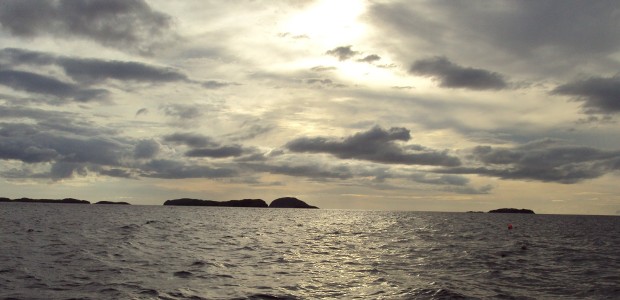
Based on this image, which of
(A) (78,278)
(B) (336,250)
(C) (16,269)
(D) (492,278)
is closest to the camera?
(A) (78,278)

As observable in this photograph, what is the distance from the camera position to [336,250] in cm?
4966

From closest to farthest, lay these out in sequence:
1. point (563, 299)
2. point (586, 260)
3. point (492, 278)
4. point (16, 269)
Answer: point (563, 299), point (16, 269), point (492, 278), point (586, 260)

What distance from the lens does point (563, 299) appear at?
86.4ft

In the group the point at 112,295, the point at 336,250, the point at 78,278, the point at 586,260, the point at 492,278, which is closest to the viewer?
the point at 112,295

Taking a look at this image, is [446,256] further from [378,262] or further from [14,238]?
[14,238]

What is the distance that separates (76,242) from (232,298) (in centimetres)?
3383

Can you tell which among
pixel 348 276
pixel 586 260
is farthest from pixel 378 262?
pixel 586 260

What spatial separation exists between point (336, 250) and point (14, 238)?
3662cm

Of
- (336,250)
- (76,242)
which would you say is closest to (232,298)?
(336,250)

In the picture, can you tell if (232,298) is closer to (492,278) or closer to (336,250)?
(492,278)

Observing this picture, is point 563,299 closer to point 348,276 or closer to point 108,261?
point 348,276

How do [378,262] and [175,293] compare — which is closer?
[175,293]

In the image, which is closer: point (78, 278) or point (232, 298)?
point (232, 298)

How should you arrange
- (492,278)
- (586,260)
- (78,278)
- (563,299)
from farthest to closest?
(586,260)
(492,278)
(78,278)
(563,299)
